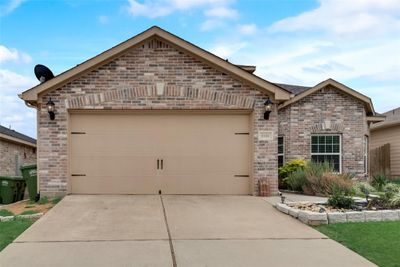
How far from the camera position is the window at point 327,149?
15.7m

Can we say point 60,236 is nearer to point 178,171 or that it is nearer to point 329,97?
point 178,171

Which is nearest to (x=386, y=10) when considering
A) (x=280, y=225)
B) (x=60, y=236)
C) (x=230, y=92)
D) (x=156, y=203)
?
(x=230, y=92)

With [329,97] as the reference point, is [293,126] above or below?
below

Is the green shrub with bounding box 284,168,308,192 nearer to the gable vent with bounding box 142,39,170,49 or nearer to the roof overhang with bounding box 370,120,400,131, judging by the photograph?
the gable vent with bounding box 142,39,170,49

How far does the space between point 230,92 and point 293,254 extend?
614 centimetres

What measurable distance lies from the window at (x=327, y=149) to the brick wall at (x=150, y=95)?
4.78 metres

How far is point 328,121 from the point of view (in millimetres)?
15680

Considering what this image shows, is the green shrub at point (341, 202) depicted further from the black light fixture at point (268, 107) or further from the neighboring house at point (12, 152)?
the neighboring house at point (12, 152)

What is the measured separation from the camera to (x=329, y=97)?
1584cm

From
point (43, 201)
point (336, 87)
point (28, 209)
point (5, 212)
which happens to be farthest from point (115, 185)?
point (336, 87)

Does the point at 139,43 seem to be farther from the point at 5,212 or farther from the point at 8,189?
the point at 8,189

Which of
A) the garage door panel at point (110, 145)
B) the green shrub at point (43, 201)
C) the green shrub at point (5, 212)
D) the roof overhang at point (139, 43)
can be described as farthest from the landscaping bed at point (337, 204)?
the green shrub at point (5, 212)

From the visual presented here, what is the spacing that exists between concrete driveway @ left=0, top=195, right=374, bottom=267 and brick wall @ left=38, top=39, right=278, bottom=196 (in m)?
1.78

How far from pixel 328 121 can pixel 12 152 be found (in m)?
14.8
